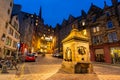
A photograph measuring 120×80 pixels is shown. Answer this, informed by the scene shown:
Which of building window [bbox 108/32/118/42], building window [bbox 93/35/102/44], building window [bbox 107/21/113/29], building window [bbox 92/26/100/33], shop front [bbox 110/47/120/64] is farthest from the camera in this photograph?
building window [bbox 92/26/100/33]

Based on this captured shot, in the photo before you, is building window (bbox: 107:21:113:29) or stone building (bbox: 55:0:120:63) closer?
stone building (bbox: 55:0:120:63)

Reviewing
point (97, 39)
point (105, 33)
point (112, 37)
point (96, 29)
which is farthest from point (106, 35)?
point (96, 29)

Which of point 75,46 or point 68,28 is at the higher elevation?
point 68,28

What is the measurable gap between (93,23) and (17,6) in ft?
85.0

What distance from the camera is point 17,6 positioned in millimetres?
36031

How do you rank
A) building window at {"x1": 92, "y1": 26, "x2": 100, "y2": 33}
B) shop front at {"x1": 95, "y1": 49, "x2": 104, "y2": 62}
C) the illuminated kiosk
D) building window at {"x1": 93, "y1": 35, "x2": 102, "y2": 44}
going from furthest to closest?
building window at {"x1": 92, "y1": 26, "x2": 100, "y2": 33} < building window at {"x1": 93, "y1": 35, "x2": 102, "y2": 44} < shop front at {"x1": 95, "y1": 49, "x2": 104, "y2": 62} < the illuminated kiosk

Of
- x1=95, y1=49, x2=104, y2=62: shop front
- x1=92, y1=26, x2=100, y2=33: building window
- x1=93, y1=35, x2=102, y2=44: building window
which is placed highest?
x1=92, y1=26, x2=100, y2=33: building window

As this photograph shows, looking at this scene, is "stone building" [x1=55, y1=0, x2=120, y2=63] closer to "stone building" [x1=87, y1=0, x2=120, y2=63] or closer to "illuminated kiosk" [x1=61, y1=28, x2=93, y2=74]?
"stone building" [x1=87, y1=0, x2=120, y2=63]

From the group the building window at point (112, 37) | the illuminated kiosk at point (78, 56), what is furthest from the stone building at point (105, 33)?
the illuminated kiosk at point (78, 56)

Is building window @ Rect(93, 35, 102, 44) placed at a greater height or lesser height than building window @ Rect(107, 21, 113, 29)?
lesser

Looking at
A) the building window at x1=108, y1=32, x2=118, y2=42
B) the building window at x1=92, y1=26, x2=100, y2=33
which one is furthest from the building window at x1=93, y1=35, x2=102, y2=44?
the building window at x1=108, y1=32, x2=118, y2=42

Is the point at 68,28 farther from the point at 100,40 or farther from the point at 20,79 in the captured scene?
the point at 20,79

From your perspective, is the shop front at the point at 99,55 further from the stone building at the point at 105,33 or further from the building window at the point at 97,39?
the building window at the point at 97,39

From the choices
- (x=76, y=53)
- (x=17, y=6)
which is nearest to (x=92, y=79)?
(x=76, y=53)
